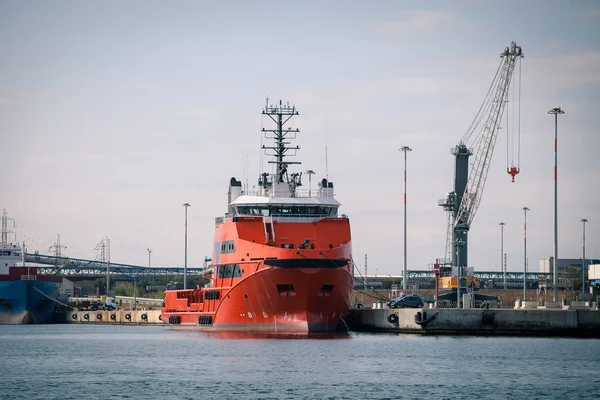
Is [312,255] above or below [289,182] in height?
below

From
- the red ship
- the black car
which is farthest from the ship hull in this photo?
the black car

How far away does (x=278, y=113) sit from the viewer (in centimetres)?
9031

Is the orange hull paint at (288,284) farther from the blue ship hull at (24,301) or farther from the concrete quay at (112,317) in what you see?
the blue ship hull at (24,301)

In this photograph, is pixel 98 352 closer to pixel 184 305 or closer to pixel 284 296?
pixel 284 296

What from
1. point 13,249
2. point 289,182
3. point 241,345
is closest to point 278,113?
point 289,182

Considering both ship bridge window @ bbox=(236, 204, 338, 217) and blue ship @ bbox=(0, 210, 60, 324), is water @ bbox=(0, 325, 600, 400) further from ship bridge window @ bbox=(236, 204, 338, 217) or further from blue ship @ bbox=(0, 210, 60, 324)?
blue ship @ bbox=(0, 210, 60, 324)

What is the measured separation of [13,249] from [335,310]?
2966 inches

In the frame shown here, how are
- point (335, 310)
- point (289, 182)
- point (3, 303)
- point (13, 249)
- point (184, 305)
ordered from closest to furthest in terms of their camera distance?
point (335, 310) → point (289, 182) → point (184, 305) → point (3, 303) → point (13, 249)

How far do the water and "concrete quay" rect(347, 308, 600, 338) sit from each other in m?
0.91

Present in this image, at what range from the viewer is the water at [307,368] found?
51344mm

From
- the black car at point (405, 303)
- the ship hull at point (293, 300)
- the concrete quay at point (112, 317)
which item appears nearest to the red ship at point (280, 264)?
the ship hull at point (293, 300)

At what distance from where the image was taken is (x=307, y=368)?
2336 inches

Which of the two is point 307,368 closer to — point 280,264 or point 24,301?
point 280,264

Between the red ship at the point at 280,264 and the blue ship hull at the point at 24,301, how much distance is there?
36078mm
